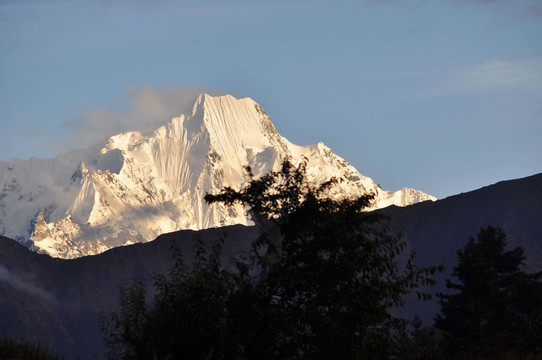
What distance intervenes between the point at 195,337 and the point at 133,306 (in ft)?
10.0

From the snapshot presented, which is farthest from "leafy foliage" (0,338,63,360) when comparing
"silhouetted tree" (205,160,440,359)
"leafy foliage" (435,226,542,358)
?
"leafy foliage" (435,226,542,358)

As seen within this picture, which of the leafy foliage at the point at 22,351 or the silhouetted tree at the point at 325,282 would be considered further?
the silhouetted tree at the point at 325,282

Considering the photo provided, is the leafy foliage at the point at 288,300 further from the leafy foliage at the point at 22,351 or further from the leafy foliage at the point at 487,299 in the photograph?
the leafy foliage at the point at 487,299

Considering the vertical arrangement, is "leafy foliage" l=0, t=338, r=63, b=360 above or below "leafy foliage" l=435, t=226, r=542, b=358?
below

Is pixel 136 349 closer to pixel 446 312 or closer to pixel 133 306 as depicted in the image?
pixel 133 306

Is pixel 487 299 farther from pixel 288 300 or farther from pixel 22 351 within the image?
pixel 22 351

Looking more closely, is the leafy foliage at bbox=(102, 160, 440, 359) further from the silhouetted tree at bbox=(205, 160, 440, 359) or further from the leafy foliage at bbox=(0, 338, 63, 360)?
the leafy foliage at bbox=(0, 338, 63, 360)

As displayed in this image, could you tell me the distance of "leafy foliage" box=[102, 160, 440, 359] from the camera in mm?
25203

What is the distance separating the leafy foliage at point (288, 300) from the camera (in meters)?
25.2

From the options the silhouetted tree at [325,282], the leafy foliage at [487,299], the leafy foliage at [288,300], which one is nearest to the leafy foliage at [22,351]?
the leafy foliage at [288,300]

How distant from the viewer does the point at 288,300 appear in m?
26.4

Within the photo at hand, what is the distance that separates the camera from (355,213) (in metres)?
27.7

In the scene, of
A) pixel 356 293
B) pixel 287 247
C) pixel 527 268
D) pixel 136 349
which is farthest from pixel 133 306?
pixel 527 268

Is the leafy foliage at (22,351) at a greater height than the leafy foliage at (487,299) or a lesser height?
lesser
